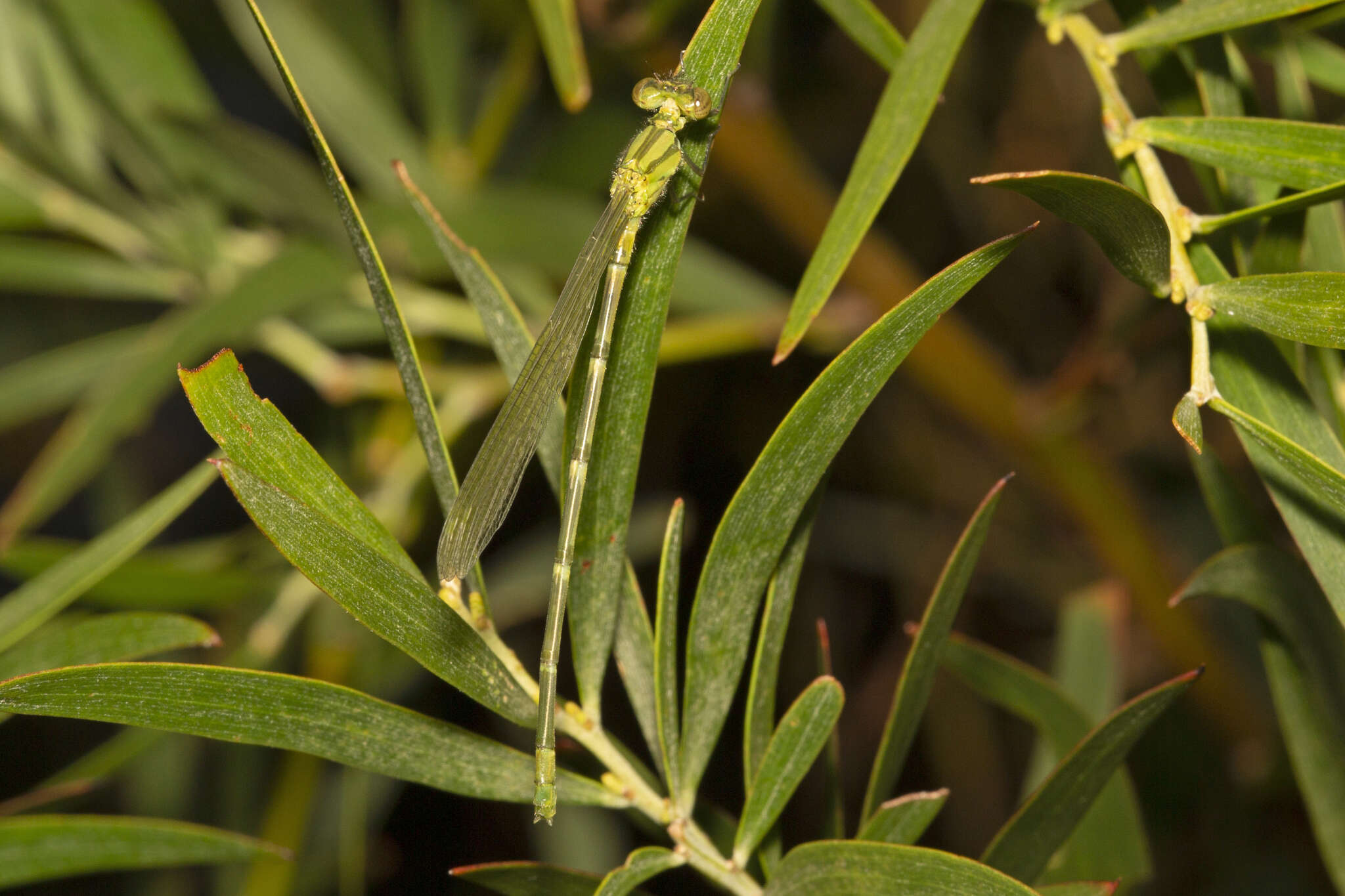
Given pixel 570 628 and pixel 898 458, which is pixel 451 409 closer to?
pixel 570 628

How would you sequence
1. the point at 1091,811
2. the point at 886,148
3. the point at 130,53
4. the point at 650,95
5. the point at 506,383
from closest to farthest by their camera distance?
the point at 886,148
the point at 1091,811
the point at 650,95
the point at 130,53
the point at 506,383

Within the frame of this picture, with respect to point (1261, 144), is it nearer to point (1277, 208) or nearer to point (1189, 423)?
point (1277, 208)

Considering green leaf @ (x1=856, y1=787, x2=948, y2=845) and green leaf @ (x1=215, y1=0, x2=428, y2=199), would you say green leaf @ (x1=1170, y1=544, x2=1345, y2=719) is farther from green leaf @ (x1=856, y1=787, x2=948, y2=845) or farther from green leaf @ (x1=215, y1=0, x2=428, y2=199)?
green leaf @ (x1=215, y1=0, x2=428, y2=199)

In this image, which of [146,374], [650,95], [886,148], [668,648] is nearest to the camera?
[668,648]

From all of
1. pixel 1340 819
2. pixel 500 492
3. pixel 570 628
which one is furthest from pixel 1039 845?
pixel 500 492

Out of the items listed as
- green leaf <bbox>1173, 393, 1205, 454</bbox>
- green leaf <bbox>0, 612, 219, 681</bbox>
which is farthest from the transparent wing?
green leaf <bbox>1173, 393, 1205, 454</bbox>

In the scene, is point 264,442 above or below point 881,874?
above

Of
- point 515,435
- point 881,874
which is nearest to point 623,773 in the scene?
point 881,874

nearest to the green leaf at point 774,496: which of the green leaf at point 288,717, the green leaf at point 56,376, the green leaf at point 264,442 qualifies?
the green leaf at point 288,717
